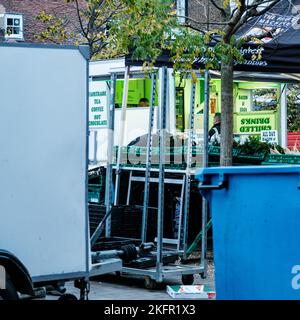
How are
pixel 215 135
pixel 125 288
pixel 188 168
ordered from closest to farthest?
pixel 125 288 → pixel 188 168 → pixel 215 135

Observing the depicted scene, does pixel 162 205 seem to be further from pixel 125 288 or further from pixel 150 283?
pixel 125 288

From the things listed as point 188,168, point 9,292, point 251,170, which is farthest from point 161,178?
point 9,292

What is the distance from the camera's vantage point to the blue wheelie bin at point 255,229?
19.6ft

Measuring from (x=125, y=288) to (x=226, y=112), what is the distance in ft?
8.59

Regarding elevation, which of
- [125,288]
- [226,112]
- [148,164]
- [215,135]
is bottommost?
[125,288]

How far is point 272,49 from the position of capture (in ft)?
34.9

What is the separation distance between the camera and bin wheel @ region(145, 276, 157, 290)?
411 inches

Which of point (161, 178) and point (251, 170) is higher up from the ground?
point (251, 170)

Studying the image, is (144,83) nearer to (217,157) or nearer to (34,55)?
(217,157)

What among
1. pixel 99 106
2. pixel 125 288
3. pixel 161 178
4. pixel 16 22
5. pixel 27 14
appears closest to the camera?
pixel 161 178

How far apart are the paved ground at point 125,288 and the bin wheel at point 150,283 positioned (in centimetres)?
6

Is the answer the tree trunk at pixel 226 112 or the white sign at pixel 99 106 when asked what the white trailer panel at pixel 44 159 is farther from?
the white sign at pixel 99 106

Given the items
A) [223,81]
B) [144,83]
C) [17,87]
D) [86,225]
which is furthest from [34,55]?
[144,83]

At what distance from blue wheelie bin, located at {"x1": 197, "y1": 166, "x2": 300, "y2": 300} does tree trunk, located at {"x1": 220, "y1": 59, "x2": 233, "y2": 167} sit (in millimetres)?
4253
